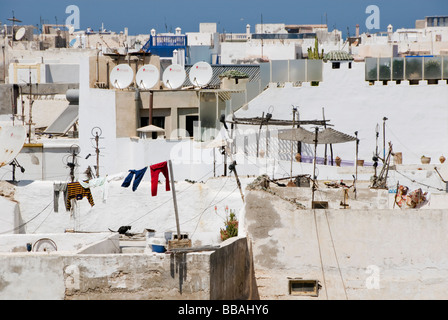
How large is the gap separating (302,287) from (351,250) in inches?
44.7

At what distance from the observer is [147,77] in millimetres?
37094

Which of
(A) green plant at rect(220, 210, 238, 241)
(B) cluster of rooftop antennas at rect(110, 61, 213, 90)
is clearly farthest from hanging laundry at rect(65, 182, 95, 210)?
(B) cluster of rooftop antennas at rect(110, 61, 213, 90)

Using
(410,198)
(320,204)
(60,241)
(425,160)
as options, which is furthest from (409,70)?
(60,241)

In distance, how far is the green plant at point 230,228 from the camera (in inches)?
892

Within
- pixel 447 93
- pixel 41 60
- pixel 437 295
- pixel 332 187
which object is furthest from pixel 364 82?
pixel 41 60

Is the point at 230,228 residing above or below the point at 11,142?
below

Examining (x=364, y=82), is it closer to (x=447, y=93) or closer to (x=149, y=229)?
(x=447, y=93)

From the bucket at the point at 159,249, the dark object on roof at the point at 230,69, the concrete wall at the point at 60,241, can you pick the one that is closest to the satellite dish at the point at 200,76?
the dark object on roof at the point at 230,69

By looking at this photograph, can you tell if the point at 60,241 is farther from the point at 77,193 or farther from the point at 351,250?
the point at 351,250

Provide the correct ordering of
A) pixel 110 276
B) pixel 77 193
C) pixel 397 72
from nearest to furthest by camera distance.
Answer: pixel 110 276, pixel 77 193, pixel 397 72

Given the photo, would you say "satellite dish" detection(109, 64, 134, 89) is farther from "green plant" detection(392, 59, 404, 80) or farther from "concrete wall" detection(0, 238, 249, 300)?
"concrete wall" detection(0, 238, 249, 300)

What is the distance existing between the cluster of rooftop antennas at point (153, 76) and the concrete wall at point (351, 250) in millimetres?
18688

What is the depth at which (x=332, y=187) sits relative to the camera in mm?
22500

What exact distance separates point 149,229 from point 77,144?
1279 centimetres
